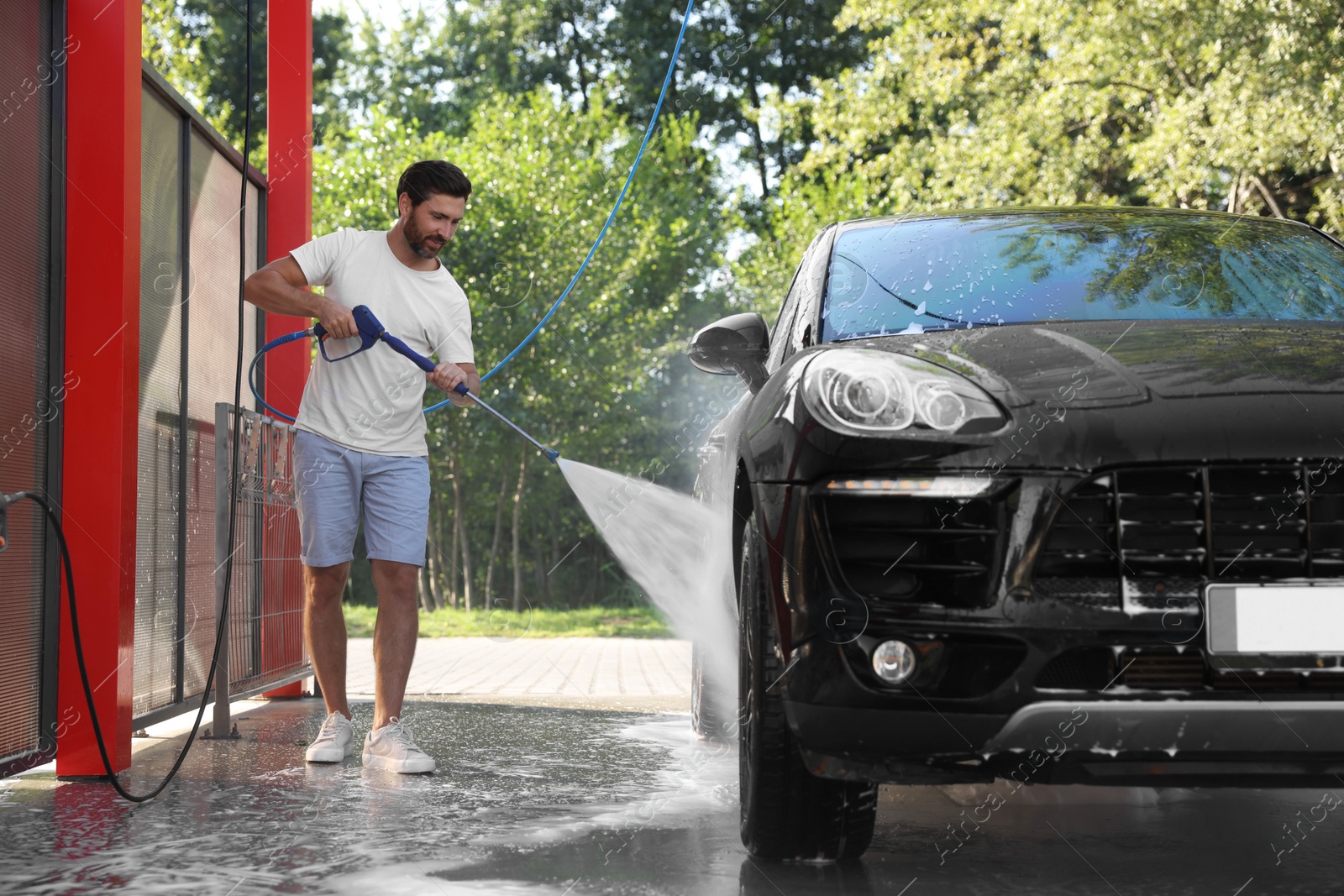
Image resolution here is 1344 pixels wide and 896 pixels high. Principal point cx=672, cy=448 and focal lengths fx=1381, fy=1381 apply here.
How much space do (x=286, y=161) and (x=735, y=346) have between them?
3426 millimetres

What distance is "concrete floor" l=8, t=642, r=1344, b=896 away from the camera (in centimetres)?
299

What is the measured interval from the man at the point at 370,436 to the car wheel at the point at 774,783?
6.03 ft

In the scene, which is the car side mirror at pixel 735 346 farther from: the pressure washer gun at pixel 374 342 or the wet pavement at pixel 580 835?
the wet pavement at pixel 580 835

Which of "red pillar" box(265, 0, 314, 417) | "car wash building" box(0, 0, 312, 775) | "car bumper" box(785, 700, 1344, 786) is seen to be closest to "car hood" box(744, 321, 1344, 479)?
"car bumper" box(785, 700, 1344, 786)

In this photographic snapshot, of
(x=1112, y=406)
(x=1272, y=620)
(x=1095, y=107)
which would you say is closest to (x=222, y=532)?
(x=1112, y=406)

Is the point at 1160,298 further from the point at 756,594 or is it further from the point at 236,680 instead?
the point at 236,680

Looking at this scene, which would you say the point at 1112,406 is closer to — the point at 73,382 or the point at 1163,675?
the point at 1163,675

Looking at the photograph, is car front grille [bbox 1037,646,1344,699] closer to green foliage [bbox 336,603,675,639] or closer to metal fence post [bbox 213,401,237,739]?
metal fence post [bbox 213,401,237,739]

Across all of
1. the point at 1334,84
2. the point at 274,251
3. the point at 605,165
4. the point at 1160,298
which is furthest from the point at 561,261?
the point at 1160,298

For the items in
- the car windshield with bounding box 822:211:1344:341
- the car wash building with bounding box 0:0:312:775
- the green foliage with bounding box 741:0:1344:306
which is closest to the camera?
the car windshield with bounding box 822:211:1344:341

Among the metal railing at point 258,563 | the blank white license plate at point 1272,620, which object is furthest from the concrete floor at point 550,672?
the blank white license plate at point 1272,620

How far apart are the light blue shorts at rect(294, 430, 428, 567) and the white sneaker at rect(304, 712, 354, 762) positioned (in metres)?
0.55

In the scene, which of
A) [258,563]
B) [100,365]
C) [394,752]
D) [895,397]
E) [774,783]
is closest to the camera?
[895,397]

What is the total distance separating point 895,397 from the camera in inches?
108
